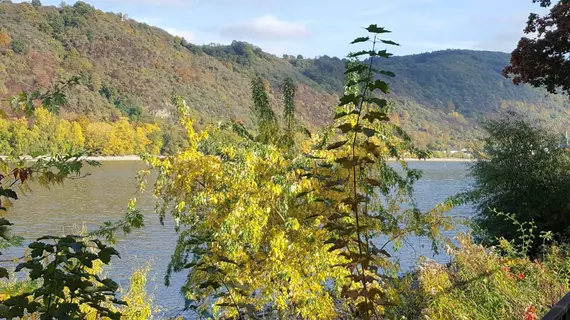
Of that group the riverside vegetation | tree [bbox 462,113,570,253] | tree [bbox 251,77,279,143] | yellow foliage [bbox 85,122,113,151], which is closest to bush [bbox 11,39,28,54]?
yellow foliage [bbox 85,122,113,151]

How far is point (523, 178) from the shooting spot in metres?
11.5

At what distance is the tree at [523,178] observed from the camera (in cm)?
1123

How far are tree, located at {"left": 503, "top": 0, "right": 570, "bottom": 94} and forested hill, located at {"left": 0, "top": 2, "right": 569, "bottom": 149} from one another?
57.5m

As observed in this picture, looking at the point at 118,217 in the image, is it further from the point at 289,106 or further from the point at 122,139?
the point at 122,139

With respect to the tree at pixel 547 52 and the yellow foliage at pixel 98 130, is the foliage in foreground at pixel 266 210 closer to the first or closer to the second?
the tree at pixel 547 52

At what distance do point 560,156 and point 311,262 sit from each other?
7.59 m

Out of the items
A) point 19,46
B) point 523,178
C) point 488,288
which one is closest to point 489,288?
point 488,288

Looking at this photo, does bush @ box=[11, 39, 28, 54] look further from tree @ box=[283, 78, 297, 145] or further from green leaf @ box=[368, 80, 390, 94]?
green leaf @ box=[368, 80, 390, 94]

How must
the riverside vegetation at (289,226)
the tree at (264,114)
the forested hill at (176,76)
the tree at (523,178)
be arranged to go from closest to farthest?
the riverside vegetation at (289,226) < the tree at (264,114) < the tree at (523,178) < the forested hill at (176,76)

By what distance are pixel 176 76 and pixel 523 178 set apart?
10512 centimetres

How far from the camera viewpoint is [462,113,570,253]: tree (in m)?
11.2

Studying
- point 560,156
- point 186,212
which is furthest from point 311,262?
point 560,156

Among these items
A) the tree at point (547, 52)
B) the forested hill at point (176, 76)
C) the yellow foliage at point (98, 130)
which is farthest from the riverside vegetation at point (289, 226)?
the yellow foliage at point (98, 130)

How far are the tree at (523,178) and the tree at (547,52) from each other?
108 inches
